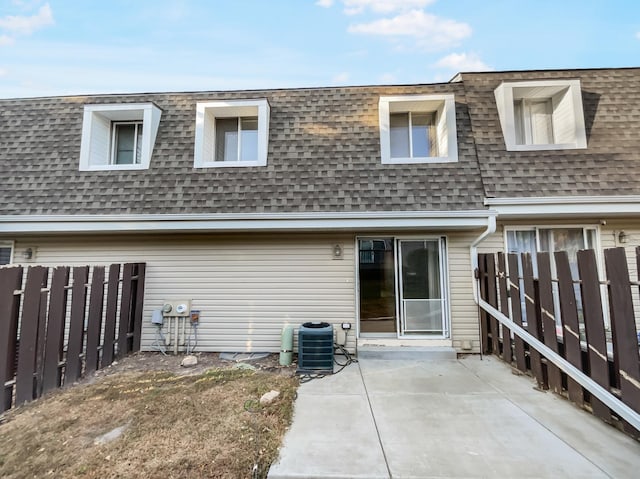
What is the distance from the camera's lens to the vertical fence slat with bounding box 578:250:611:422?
9.71 feet

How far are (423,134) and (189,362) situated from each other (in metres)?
6.02

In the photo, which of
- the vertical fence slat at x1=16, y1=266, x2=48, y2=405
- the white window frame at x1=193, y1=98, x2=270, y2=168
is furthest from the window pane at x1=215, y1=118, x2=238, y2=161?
the vertical fence slat at x1=16, y1=266, x2=48, y2=405

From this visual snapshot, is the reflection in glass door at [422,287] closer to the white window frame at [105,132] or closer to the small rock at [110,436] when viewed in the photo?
the small rock at [110,436]

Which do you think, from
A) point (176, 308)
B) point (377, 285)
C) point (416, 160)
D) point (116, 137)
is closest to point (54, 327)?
point (176, 308)

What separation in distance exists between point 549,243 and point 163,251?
7.01 metres

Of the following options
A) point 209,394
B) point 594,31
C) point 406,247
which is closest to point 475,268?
point 406,247

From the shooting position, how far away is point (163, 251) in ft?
18.5

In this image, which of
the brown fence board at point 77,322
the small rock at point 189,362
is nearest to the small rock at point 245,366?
the small rock at point 189,362

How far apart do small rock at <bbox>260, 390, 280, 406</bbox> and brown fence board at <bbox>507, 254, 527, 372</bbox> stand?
3.43 metres

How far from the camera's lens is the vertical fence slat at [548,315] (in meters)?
3.61

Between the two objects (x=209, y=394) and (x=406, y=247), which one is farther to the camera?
(x=406, y=247)

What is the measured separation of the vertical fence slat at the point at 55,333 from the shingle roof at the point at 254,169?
167 centimetres

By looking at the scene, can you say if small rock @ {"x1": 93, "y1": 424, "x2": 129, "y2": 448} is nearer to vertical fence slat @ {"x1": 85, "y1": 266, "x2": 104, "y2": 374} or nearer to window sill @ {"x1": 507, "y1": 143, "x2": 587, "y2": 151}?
vertical fence slat @ {"x1": 85, "y1": 266, "x2": 104, "y2": 374}

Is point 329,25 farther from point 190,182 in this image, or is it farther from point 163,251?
point 163,251
